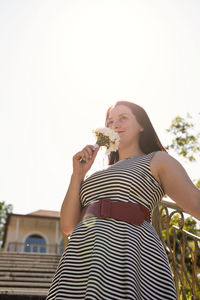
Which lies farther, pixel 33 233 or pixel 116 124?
pixel 33 233

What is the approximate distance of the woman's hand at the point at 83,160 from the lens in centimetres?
201

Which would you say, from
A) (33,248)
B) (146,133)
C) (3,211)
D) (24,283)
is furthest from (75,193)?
(3,211)

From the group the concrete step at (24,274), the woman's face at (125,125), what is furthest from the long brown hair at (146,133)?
the concrete step at (24,274)

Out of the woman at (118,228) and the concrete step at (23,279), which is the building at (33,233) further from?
the woman at (118,228)

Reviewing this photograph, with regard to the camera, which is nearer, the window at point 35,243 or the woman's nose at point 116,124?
the woman's nose at point 116,124

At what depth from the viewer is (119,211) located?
5.53 ft

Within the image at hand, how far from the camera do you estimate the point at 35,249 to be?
2397cm

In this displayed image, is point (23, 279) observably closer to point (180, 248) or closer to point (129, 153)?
point (180, 248)

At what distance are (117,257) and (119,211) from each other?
0.88ft

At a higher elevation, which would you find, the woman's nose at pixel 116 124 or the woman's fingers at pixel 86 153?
the woman's nose at pixel 116 124

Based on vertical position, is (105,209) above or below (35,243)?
below

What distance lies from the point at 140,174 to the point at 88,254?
60 cm

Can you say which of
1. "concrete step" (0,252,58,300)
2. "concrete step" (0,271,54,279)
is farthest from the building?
"concrete step" (0,271,54,279)

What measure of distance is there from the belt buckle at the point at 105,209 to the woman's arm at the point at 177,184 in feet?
1.32
